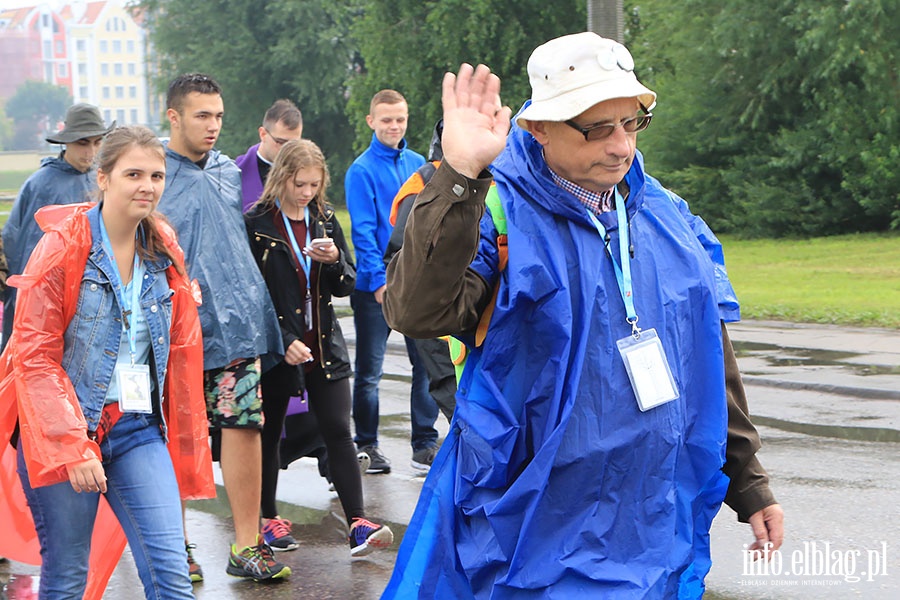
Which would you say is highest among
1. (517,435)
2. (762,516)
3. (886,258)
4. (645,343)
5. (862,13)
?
(862,13)

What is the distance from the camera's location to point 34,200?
21.0 ft

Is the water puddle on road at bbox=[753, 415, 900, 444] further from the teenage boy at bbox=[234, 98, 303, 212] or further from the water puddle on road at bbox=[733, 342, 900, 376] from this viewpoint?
the teenage boy at bbox=[234, 98, 303, 212]

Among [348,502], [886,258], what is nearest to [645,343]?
[348,502]

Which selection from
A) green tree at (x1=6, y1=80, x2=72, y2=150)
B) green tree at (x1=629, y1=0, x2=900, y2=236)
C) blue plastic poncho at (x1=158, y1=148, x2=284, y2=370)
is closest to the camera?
blue plastic poncho at (x1=158, y1=148, x2=284, y2=370)

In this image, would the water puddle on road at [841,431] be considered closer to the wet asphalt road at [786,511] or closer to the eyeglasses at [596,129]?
the wet asphalt road at [786,511]

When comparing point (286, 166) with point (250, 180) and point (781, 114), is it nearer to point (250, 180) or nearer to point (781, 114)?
point (250, 180)

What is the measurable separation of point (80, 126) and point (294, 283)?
1.43 metres

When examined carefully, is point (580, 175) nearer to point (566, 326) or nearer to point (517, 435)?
point (566, 326)

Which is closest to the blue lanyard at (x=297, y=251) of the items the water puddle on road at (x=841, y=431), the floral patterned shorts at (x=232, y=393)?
the floral patterned shorts at (x=232, y=393)

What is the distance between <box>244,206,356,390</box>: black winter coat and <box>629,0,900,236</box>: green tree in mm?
20967

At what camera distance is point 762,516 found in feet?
10.5

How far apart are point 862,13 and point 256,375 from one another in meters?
22.4

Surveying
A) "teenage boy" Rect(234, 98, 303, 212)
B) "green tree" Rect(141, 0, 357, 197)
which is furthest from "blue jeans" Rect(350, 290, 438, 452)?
"green tree" Rect(141, 0, 357, 197)

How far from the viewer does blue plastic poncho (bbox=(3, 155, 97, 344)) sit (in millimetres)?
6410
